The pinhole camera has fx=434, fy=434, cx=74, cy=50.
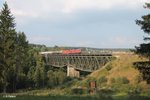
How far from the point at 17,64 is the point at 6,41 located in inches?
1953

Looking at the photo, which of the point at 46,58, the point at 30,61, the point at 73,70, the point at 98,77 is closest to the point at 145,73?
the point at 98,77

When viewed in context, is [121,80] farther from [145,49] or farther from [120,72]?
[145,49]

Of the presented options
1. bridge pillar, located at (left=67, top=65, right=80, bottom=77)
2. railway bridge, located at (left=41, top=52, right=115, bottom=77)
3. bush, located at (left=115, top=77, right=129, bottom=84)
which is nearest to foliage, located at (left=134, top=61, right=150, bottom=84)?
bush, located at (left=115, top=77, right=129, bottom=84)

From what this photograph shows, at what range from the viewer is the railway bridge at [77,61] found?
487 ft

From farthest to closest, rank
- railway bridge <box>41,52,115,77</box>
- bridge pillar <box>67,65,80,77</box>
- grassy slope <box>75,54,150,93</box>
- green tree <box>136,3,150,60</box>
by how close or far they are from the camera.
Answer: bridge pillar <box>67,65,80,77</box> → railway bridge <box>41,52,115,77</box> → grassy slope <box>75,54,150,93</box> → green tree <box>136,3,150,60</box>

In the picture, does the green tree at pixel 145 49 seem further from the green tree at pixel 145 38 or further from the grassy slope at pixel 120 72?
Result: the grassy slope at pixel 120 72

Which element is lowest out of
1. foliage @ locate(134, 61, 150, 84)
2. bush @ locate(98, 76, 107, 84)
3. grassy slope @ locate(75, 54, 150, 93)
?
bush @ locate(98, 76, 107, 84)

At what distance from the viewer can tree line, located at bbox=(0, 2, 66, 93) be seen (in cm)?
7938

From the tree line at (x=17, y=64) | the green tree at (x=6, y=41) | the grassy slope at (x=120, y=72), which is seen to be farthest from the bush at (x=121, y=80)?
the green tree at (x=6, y=41)

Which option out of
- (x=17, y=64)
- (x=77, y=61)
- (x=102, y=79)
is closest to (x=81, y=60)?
(x=77, y=61)

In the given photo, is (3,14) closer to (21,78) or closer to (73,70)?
(21,78)

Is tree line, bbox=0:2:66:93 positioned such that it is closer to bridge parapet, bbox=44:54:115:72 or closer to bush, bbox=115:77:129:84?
bridge parapet, bbox=44:54:115:72

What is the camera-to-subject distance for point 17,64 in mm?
129250

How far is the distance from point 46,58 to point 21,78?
65.6m
